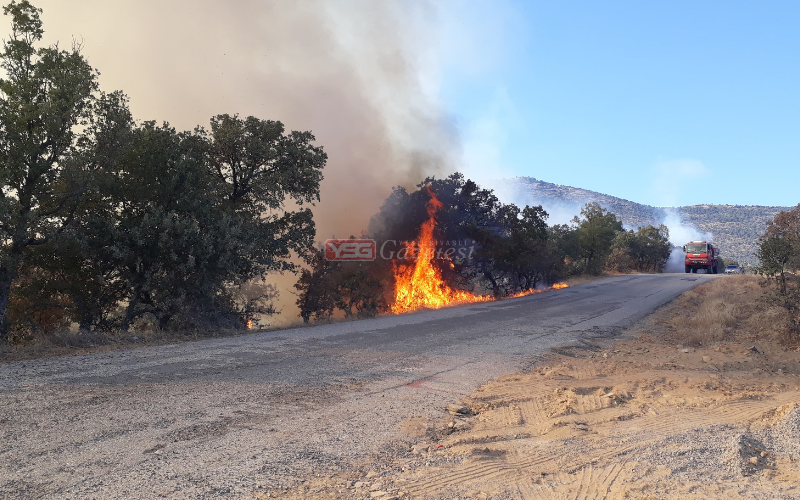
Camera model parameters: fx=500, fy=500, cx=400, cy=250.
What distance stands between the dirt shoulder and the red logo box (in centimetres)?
1528

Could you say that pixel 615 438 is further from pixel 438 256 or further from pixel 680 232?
pixel 680 232

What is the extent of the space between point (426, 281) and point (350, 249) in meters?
4.20

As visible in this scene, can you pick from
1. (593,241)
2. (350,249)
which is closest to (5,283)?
(350,249)

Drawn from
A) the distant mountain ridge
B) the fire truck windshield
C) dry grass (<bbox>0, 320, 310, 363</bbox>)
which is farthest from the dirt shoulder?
the distant mountain ridge

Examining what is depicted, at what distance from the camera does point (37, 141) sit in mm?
12328

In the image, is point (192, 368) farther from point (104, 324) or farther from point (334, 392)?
point (104, 324)

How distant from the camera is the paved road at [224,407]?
14.1 feet

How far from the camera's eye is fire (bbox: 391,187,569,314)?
937 inches

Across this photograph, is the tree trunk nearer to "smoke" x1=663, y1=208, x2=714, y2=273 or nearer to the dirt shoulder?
the dirt shoulder

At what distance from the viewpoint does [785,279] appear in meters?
14.4

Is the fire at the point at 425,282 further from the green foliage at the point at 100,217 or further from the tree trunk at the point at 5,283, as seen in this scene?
the tree trunk at the point at 5,283

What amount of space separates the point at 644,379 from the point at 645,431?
332 centimetres

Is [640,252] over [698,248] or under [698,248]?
over

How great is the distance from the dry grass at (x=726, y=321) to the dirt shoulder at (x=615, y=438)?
10.9ft
